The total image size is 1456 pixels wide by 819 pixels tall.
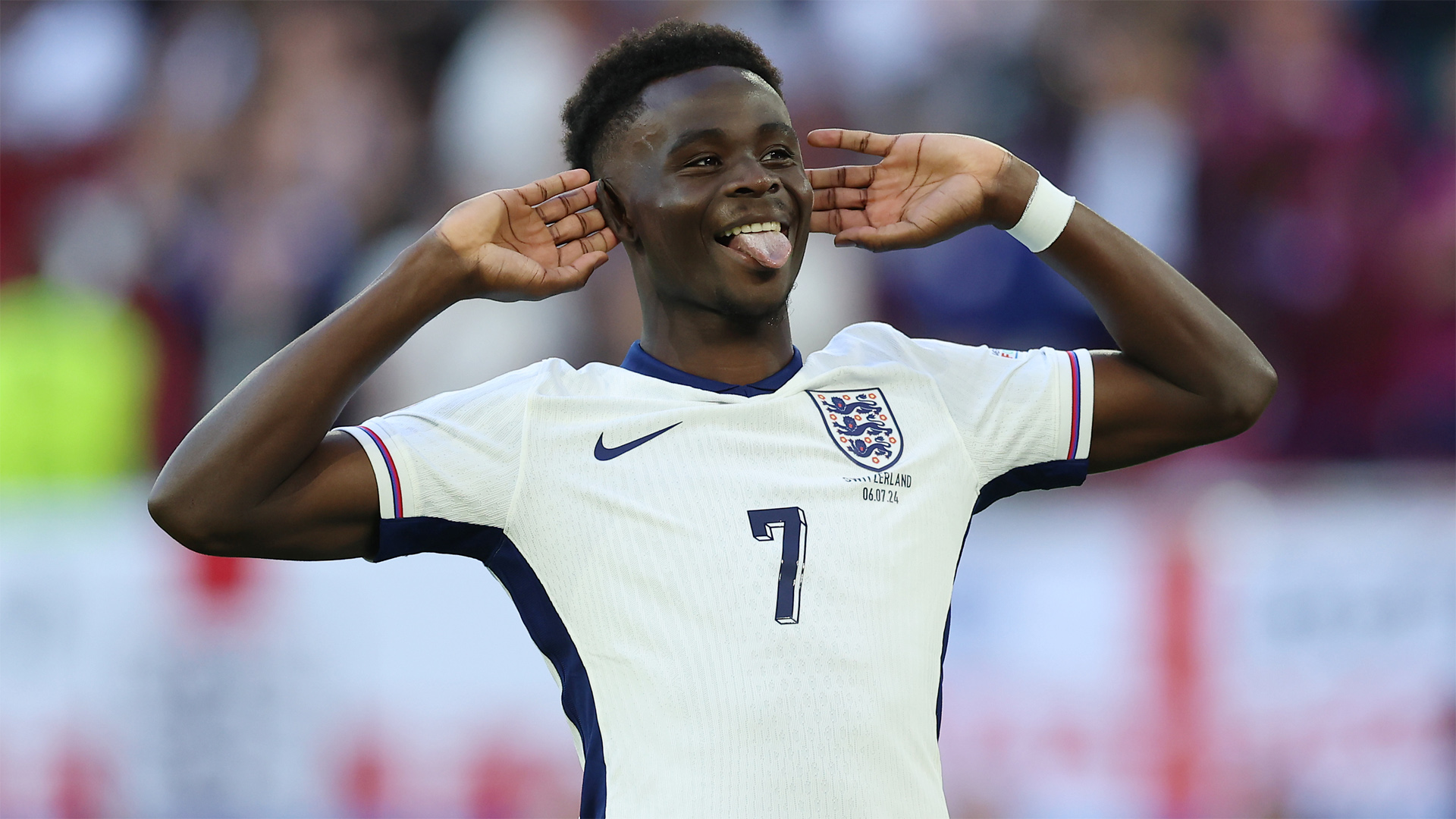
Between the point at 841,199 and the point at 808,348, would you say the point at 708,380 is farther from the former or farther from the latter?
the point at 808,348

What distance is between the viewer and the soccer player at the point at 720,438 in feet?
7.95

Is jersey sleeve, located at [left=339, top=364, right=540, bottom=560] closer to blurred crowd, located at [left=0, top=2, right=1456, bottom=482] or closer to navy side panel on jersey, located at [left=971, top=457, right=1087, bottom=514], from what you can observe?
navy side panel on jersey, located at [left=971, top=457, right=1087, bottom=514]

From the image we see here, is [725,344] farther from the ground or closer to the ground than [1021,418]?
farther from the ground

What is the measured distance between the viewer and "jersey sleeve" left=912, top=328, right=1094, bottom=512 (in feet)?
8.97

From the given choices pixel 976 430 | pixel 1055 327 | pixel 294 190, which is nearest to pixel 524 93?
pixel 294 190

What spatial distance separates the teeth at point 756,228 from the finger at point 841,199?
232 mm

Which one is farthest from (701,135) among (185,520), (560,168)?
(560,168)

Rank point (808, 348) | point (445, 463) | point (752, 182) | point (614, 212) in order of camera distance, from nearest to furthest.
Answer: point (445, 463) → point (752, 182) → point (614, 212) → point (808, 348)

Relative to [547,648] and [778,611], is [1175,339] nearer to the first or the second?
[778,611]

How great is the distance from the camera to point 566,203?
276 cm

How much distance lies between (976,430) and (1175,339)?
406 mm

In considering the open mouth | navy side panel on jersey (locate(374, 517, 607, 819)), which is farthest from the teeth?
navy side panel on jersey (locate(374, 517, 607, 819))

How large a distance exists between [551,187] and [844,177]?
0.59 m

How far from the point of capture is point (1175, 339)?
2752 millimetres
